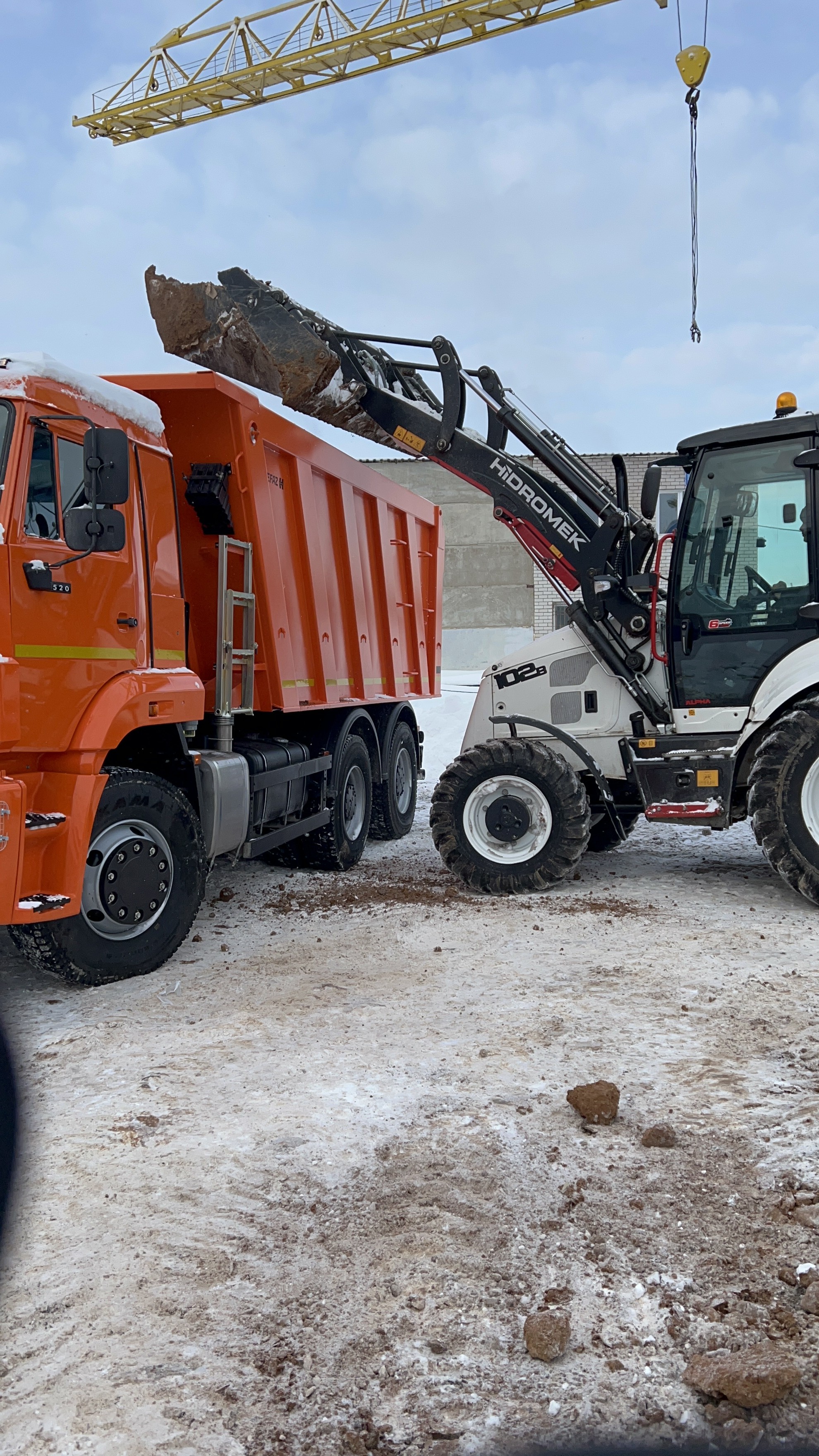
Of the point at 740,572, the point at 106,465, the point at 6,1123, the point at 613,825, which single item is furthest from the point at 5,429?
the point at 613,825

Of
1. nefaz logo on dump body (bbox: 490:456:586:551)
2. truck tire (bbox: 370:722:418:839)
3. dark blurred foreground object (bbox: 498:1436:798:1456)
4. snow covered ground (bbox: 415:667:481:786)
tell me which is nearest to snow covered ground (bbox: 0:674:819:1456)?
dark blurred foreground object (bbox: 498:1436:798:1456)

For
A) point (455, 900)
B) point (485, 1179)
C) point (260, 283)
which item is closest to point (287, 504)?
point (260, 283)

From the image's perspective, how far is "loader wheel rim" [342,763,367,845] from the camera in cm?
806

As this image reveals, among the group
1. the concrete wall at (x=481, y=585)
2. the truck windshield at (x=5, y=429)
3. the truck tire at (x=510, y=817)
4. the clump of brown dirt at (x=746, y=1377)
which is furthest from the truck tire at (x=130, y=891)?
the concrete wall at (x=481, y=585)

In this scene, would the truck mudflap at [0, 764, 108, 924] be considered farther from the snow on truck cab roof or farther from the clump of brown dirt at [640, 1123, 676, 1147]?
the clump of brown dirt at [640, 1123, 676, 1147]

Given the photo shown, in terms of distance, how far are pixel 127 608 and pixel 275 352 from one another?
10.1 feet

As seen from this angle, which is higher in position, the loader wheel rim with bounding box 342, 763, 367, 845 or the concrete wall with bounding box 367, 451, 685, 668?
the concrete wall with bounding box 367, 451, 685, 668

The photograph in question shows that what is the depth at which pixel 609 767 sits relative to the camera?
721 centimetres

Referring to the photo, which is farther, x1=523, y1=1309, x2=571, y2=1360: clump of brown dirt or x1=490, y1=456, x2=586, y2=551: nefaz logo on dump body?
x1=490, y1=456, x2=586, y2=551: nefaz logo on dump body

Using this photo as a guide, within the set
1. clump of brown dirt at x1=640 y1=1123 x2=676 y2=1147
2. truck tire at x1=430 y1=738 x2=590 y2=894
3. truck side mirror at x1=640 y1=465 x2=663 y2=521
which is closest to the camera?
clump of brown dirt at x1=640 y1=1123 x2=676 y2=1147

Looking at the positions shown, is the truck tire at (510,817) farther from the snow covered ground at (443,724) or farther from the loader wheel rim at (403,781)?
the snow covered ground at (443,724)

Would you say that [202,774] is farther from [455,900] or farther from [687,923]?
[687,923]

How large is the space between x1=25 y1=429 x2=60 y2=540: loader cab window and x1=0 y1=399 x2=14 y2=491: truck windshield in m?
0.10

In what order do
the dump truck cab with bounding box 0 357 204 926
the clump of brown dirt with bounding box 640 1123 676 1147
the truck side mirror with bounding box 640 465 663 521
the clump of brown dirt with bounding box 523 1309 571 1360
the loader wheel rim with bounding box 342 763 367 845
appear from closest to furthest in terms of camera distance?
1. the clump of brown dirt with bounding box 523 1309 571 1360
2. the clump of brown dirt with bounding box 640 1123 676 1147
3. the dump truck cab with bounding box 0 357 204 926
4. the truck side mirror with bounding box 640 465 663 521
5. the loader wheel rim with bounding box 342 763 367 845
